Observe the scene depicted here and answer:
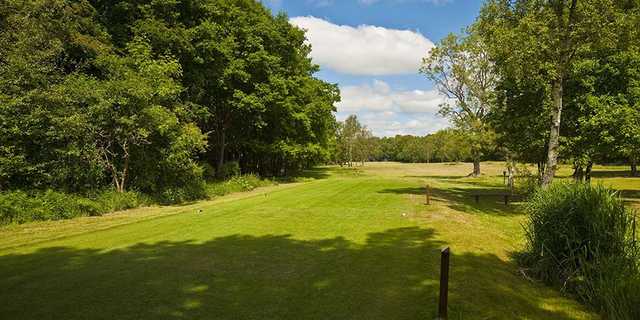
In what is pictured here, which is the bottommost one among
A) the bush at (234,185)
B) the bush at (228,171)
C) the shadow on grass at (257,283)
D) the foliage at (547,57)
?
the shadow on grass at (257,283)

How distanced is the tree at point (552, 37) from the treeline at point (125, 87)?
664 inches

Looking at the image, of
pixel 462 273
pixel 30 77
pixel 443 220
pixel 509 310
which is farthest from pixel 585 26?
pixel 30 77

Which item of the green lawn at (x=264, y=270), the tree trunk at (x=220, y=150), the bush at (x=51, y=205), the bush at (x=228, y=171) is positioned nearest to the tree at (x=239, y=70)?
the tree trunk at (x=220, y=150)

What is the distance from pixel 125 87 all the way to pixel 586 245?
18.3 metres

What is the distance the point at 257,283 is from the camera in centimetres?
689

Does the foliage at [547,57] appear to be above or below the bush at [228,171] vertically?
above

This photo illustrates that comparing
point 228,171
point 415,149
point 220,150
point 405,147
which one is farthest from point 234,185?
point 405,147

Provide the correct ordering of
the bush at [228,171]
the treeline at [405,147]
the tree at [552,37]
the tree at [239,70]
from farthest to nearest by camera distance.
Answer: the treeline at [405,147]
the bush at [228,171]
the tree at [239,70]
the tree at [552,37]

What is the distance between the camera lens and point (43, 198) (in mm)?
14633

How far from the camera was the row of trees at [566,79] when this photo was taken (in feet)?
50.0

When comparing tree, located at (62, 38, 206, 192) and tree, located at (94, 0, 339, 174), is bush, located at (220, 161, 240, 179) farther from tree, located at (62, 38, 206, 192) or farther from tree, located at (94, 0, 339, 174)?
tree, located at (62, 38, 206, 192)

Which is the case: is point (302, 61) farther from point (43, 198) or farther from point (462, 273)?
point (462, 273)

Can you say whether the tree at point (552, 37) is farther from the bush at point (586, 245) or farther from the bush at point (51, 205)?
the bush at point (51, 205)

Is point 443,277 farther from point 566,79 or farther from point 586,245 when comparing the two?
point 566,79
